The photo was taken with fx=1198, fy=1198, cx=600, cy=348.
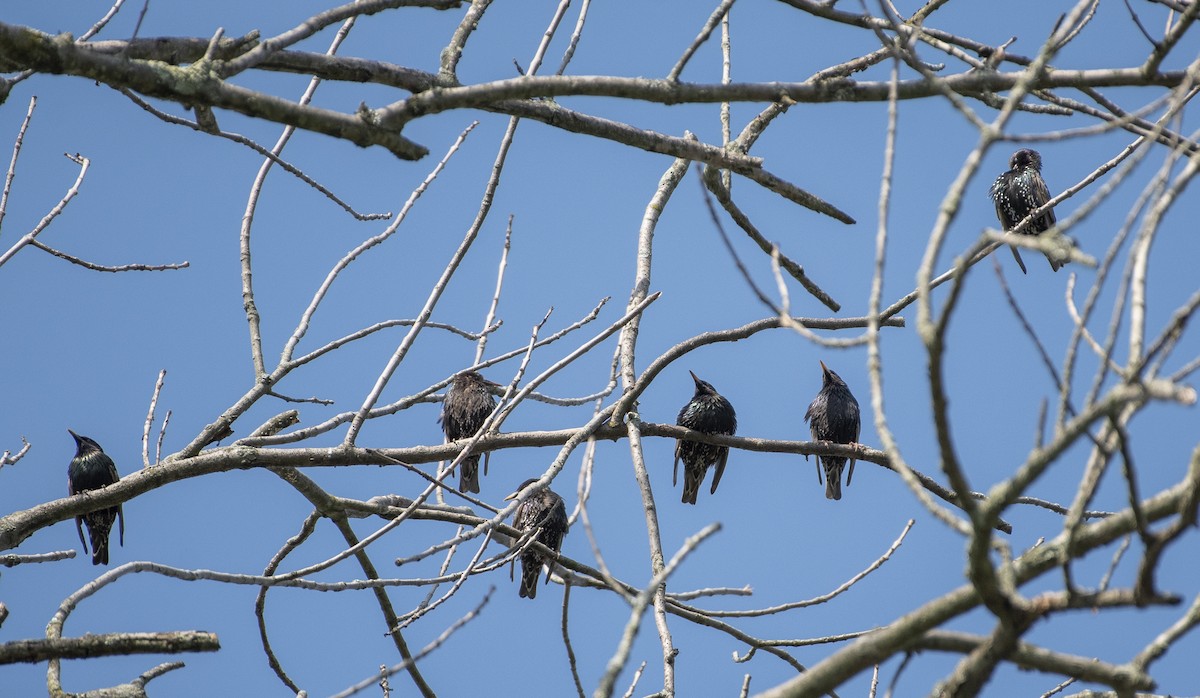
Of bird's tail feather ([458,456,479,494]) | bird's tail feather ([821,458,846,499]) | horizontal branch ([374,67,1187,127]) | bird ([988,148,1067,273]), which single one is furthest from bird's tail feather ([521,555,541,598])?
horizontal branch ([374,67,1187,127])

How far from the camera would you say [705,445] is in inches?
352

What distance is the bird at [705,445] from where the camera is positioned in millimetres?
8914

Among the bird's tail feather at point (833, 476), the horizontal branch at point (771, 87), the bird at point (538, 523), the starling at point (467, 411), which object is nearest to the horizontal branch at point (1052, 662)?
the horizontal branch at point (771, 87)

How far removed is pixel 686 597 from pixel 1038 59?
2.45m

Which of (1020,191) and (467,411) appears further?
(1020,191)

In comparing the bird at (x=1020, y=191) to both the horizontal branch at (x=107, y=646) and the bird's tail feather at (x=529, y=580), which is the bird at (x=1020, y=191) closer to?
the bird's tail feather at (x=529, y=580)

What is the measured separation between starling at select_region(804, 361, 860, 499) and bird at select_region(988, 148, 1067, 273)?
2.30 m

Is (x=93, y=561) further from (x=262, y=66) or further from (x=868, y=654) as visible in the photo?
(x=868, y=654)

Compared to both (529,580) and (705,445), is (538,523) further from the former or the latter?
(705,445)

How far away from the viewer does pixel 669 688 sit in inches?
137

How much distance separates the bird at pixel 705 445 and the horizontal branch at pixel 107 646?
20.2 feet

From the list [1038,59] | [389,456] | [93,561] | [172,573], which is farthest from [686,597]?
[93,561]

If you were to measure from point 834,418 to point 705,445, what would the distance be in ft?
4.59

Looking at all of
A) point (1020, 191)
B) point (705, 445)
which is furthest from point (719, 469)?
point (1020, 191)
